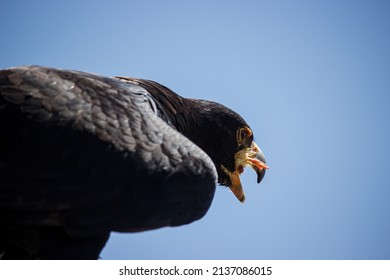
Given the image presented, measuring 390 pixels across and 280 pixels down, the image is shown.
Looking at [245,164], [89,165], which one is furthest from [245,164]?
[89,165]

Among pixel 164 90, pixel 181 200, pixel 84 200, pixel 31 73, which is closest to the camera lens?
pixel 84 200

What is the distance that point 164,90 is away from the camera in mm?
5453

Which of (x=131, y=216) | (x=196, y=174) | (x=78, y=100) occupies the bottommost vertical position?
(x=131, y=216)

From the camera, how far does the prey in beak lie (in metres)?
6.18

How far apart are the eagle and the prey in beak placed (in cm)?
236

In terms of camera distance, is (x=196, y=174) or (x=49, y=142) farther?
(x=196, y=174)

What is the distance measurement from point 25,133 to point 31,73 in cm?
69

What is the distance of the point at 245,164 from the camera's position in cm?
632

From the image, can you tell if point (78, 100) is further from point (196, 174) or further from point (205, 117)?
point (205, 117)

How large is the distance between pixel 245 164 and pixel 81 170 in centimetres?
323

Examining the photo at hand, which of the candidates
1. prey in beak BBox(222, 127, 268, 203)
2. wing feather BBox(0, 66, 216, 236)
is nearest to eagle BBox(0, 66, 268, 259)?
wing feather BBox(0, 66, 216, 236)

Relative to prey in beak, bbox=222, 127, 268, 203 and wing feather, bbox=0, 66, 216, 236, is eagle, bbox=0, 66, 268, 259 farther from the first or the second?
prey in beak, bbox=222, 127, 268, 203

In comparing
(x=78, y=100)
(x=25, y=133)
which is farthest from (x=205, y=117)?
(x=25, y=133)

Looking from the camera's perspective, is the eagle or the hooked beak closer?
the eagle
